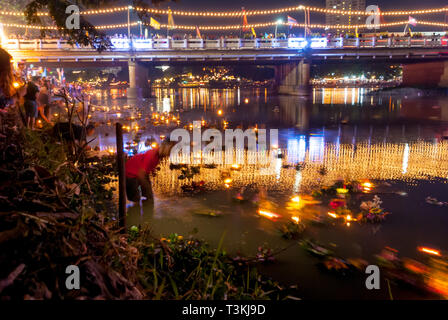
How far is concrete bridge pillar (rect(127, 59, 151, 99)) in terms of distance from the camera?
38.5 meters

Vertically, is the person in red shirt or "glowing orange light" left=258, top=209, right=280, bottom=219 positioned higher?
the person in red shirt

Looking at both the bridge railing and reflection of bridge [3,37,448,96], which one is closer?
the bridge railing

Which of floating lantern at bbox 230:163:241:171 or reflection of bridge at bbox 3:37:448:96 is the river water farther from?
reflection of bridge at bbox 3:37:448:96

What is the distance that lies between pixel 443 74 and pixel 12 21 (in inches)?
2823

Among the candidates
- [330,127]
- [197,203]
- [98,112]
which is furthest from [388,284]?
[98,112]

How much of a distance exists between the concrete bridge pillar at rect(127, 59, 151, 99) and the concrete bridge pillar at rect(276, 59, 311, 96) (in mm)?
17293

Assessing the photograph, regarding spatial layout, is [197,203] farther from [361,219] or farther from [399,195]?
[399,195]

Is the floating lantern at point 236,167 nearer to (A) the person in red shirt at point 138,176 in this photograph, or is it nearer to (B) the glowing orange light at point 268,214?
(A) the person in red shirt at point 138,176

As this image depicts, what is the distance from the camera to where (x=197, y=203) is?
7000mm

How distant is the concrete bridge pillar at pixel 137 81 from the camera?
3850 cm

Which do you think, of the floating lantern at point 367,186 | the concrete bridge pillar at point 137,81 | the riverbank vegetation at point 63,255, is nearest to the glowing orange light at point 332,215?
the floating lantern at point 367,186

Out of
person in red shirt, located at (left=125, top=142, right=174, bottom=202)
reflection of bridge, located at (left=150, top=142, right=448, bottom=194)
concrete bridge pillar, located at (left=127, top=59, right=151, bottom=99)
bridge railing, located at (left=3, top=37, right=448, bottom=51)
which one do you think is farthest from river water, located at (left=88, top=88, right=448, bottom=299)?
bridge railing, located at (left=3, top=37, right=448, bottom=51)

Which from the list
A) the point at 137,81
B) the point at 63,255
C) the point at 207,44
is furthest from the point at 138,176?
the point at 137,81

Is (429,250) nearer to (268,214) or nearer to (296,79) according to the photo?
(268,214)
